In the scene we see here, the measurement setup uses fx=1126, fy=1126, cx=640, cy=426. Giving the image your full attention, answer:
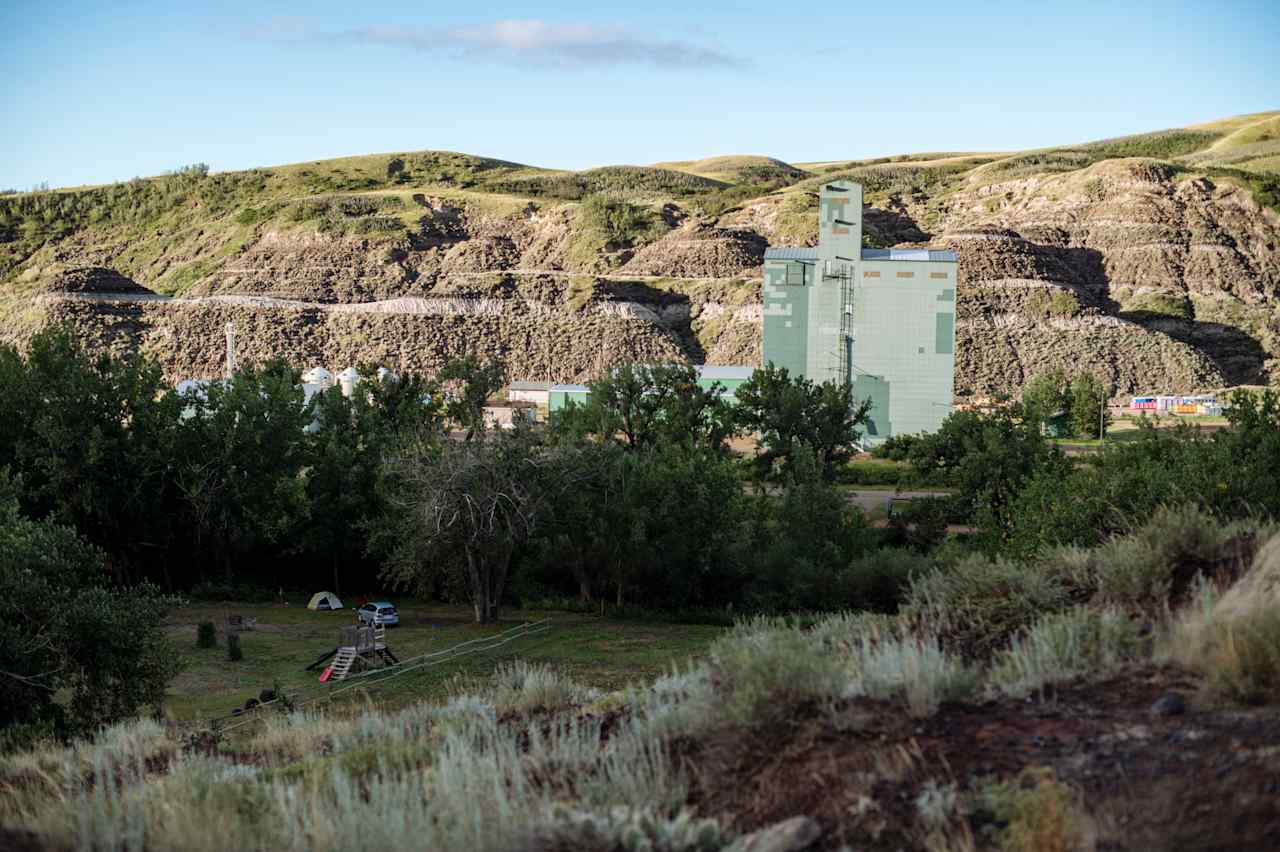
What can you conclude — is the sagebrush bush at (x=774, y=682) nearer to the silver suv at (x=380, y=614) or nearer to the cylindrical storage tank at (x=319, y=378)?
the silver suv at (x=380, y=614)

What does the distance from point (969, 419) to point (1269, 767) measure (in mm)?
42132

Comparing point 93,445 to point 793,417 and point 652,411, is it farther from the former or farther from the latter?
point 793,417

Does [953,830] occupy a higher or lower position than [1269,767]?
lower

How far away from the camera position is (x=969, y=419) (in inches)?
1825

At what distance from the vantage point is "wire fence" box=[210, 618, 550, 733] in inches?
778

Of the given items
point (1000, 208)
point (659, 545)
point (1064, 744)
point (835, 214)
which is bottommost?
point (659, 545)

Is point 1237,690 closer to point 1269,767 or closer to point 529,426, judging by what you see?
point 1269,767

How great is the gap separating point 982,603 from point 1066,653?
6.37 ft

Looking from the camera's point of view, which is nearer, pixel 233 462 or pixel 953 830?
pixel 953 830

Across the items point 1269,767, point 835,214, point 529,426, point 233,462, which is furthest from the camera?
point 835,214

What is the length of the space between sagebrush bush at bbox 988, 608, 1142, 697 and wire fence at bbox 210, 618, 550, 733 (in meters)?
12.6

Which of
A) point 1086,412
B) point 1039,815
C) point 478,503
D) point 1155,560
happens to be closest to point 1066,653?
point 1155,560

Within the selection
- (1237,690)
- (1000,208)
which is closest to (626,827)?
(1237,690)

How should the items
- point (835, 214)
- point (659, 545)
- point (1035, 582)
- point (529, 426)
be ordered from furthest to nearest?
point (835, 214) → point (659, 545) → point (529, 426) → point (1035, 582)
